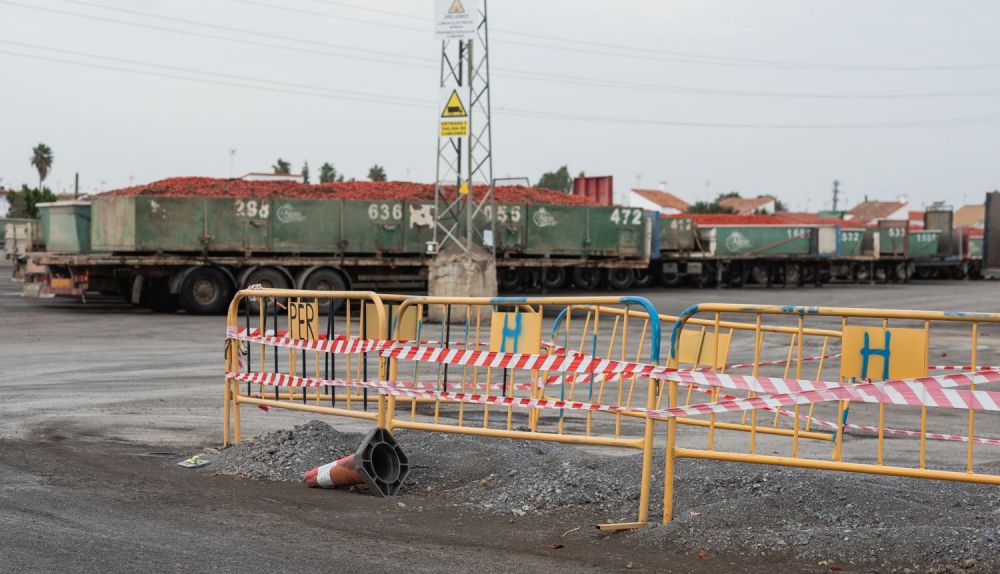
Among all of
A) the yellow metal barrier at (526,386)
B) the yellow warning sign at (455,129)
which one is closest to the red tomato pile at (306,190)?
the yellow warning sign at (455,129)

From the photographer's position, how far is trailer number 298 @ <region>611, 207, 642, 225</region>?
3438 centimetres

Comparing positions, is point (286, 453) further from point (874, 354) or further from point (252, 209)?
point (252, 209)

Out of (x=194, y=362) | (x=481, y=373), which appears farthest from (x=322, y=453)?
(x=194, y=362)

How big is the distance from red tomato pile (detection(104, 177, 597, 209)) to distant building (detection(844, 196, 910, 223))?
8506cm

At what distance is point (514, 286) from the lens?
3394 cm

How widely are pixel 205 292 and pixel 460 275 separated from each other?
19.4ft

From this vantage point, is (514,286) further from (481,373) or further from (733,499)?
(733,499)

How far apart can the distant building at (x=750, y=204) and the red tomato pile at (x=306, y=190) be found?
92497mm

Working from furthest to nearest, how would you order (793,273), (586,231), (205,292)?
1. (793,273)
2. (586,231)
3. (205,292)

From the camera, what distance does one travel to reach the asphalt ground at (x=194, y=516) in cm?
564

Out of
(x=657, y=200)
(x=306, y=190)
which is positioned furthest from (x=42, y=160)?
(x=306, y=190)

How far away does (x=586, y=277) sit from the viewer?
37250mm

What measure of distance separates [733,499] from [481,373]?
5.76 metres

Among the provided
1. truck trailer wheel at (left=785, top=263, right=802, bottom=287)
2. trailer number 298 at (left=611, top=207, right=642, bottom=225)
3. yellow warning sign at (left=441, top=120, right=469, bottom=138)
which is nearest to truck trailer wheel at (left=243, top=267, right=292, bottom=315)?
yellow warning sign at (left=441, top=120, right=469, bottom=138)
